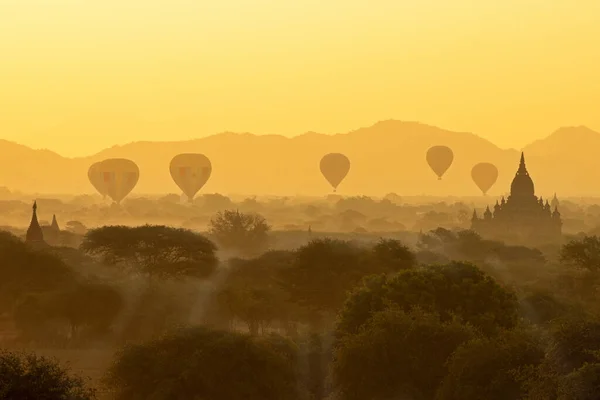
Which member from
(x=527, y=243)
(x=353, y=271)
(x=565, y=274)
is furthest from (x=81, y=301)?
(x=527, y=243)

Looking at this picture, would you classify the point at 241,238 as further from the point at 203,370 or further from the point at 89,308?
the point at 203,370

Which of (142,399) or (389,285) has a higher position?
(389,285)

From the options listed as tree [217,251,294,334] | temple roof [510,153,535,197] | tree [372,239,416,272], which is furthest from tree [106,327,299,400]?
temple roof [510,153,535,197]

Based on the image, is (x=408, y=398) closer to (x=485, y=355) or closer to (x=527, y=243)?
(x=485, y=355)

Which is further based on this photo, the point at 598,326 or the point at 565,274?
the point at 565,274

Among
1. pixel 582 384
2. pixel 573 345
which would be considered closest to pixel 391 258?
pixel 573 345

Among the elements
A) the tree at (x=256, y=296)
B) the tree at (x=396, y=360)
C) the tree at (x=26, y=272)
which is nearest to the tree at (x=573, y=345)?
the tree at (x=396, y=360)

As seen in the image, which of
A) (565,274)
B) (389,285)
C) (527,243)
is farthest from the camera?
(527,243)
